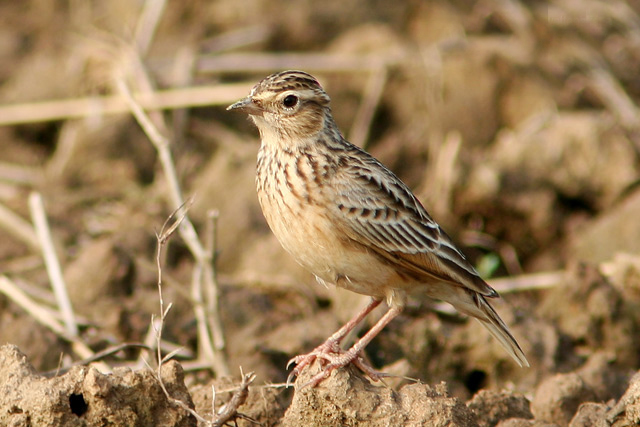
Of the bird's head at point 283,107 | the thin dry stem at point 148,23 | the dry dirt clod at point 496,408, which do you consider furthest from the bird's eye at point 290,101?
the thin dry stem at point 148,23

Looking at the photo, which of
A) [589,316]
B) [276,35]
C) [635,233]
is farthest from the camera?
[276,35]

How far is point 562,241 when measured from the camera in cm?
991

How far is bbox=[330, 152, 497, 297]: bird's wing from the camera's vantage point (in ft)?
19.4

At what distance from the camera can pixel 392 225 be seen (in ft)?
20.1

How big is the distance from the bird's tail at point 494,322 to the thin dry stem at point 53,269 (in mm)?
2823

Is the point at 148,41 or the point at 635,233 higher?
the point at 148,41

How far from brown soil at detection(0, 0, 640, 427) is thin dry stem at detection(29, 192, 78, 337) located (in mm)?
99

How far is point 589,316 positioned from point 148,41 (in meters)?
6.16

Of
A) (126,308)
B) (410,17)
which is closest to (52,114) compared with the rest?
(126,308)

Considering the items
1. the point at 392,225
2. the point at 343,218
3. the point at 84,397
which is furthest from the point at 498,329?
the point at 84,397

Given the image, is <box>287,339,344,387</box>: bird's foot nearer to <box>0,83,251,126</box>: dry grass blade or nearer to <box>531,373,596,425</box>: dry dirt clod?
<box>531,373,596,425</box>: dry dirt clod

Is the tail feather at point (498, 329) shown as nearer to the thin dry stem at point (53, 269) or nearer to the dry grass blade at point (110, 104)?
the thin dry stem at point (53, 269)

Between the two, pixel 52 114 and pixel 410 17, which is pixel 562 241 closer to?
pixel 410 17

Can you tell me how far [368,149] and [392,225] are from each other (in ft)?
16.4
